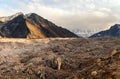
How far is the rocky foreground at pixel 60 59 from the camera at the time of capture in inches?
1626

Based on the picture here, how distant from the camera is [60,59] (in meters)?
57.1

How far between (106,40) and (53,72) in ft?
Answer: 81.4

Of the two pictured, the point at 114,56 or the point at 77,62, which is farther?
the point at 77,62

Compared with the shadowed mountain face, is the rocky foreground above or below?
below

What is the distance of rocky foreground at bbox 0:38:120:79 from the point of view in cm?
4130

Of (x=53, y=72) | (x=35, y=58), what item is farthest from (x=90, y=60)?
(x=35, y=58)

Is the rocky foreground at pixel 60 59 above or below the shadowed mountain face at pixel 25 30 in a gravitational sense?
below

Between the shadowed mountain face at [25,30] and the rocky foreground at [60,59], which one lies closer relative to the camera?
the rocky foreground at [60,59]

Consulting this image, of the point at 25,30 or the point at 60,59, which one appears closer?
the point at 60,59

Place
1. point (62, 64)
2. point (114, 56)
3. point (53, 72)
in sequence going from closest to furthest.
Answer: point (114, 56) < point (53, 72) < point (62, 64)

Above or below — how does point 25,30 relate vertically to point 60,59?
above

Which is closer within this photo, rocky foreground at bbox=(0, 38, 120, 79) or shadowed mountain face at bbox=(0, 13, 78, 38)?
rocky foreground at bbox=(0, 38, 120, 79)

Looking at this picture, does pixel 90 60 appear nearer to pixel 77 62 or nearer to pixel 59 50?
pixel 77 62

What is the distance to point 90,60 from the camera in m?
54.2
